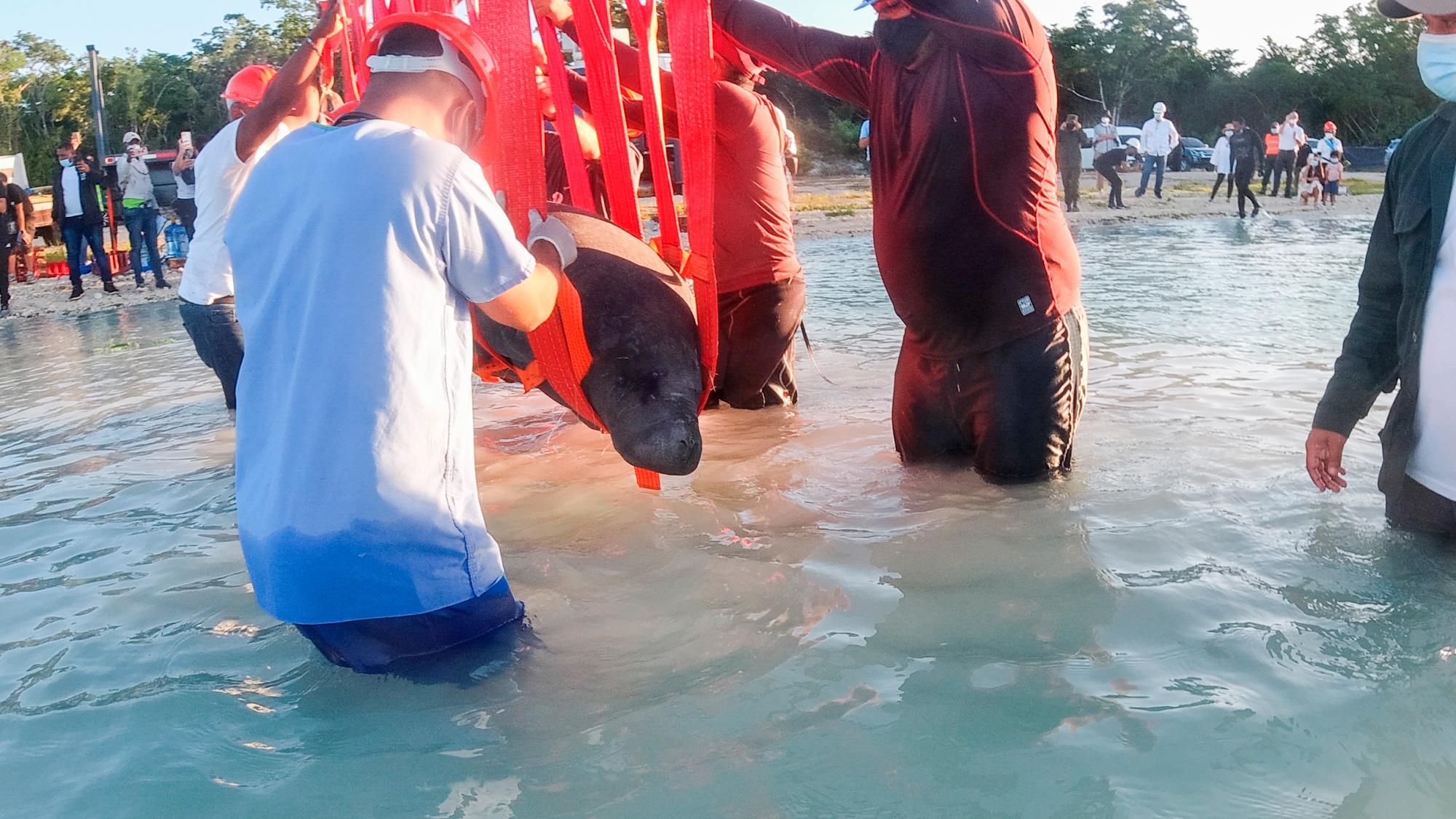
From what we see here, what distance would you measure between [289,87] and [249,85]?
1044 millimetres

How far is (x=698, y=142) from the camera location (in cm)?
316

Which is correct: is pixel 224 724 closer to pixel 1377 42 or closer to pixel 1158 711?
pixel 1158 711

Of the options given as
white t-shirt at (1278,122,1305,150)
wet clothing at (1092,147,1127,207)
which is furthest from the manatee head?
white t-shirt at (1278,122,1305,150)

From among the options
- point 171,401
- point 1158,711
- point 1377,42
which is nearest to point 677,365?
point 1158,711

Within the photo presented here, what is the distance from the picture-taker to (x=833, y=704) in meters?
2.81

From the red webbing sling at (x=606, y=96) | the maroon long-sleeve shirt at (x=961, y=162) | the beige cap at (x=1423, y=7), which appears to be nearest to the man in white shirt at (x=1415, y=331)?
the beige cap at (x=1423, y=7)

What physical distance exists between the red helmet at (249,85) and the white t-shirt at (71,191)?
9.04 meters

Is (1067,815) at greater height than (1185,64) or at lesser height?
lesser

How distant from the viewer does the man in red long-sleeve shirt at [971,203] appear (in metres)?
3.57

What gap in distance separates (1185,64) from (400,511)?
174 feet

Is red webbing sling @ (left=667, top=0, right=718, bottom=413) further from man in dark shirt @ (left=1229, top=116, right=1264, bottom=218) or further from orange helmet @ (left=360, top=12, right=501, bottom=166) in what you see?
man in dark shirt @ (left=1229, top=116, right=1264, bottom=218)

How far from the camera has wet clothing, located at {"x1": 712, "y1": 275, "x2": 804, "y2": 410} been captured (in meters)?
5.20

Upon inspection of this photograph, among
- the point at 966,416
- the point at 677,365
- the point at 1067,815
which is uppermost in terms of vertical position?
the point at 677,365

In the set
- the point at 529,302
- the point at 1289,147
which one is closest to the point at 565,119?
the point at 529,302
